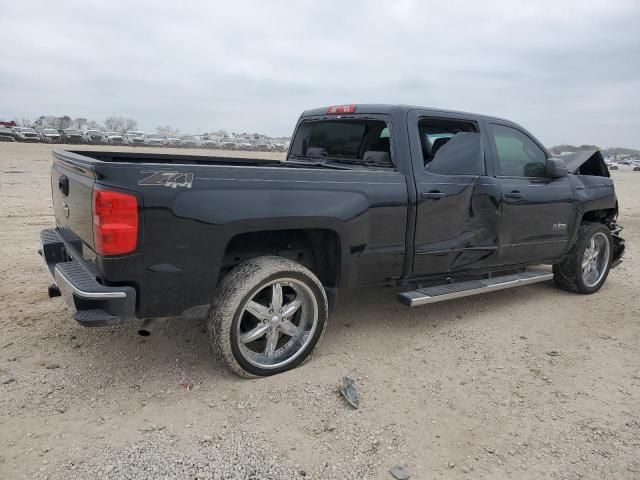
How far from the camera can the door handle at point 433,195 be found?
154 inches

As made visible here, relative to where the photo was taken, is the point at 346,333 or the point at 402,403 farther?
the point at 346,333

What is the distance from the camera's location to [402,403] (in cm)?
317

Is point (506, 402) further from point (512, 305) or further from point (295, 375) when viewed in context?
point (512, 305)

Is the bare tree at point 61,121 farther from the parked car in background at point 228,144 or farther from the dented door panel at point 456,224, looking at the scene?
→ the dented door panel at point 456,224

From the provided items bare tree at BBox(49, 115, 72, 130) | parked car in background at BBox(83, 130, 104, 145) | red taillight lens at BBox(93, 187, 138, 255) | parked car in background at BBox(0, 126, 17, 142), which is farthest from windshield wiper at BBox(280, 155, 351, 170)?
bare tree at BBox(49, 115, 72, 130)

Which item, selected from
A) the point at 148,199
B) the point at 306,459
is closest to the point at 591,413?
the point at 306,459

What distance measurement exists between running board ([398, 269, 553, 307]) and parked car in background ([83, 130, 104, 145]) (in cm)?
4779

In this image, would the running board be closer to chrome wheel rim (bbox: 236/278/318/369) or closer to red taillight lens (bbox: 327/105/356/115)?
chrome wheel rim (bbox: 236/278/318/369)

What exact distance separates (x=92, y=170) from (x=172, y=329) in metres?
1.71

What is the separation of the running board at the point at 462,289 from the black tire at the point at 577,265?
0.44 m

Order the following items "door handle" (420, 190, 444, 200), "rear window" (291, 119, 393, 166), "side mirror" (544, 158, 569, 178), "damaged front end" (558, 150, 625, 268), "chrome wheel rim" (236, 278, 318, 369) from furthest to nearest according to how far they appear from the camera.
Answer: "damaged front end" (558, 150, 625, 268) < "side mirror" (544, 158, 569, 178) < "rear window" (291, 119, 393, 166) < "door handle" (420, 190, 444, 200) < "chrome wheel rim" (236, 278, 318, 369)

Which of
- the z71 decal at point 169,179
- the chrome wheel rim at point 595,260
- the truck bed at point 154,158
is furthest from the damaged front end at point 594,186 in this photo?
the z71 decal at point 169,179

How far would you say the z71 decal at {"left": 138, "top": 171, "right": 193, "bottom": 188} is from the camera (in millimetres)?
2777

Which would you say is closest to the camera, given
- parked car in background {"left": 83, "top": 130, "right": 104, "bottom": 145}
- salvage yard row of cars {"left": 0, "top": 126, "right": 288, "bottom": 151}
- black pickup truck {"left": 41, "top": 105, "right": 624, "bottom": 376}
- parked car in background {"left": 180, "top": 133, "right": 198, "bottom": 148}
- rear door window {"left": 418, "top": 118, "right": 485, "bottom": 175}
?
black pickup truck {"left": 41, "top": 105, "right": 624, "bottom": 376}
